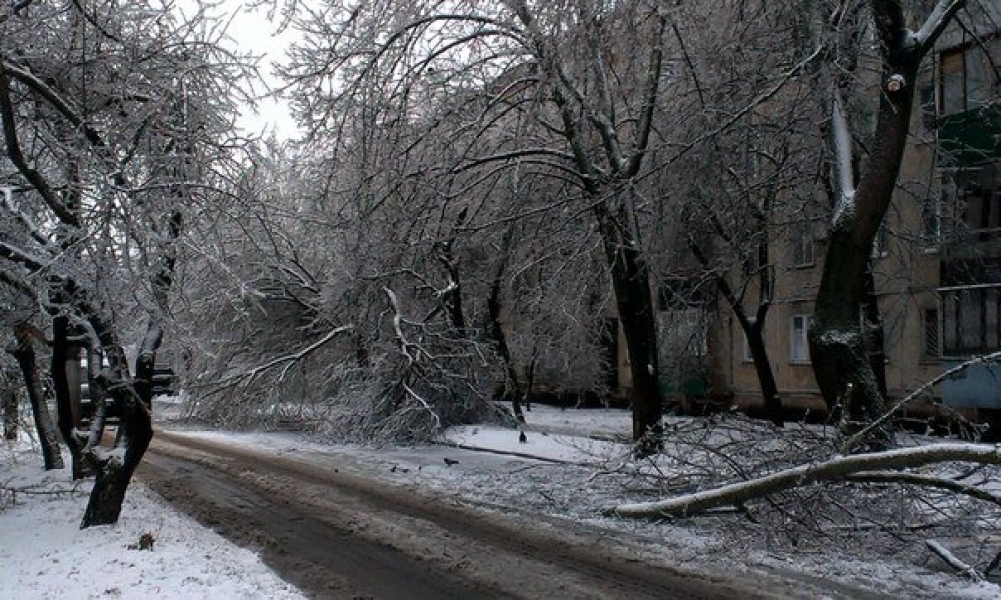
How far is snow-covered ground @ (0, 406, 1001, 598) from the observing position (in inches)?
301

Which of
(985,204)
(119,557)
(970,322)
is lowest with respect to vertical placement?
(119,557)

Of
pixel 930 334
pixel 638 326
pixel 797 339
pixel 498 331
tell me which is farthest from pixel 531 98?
pixel 797 339

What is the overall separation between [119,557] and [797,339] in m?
24.0

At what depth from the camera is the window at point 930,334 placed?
75.7 feet

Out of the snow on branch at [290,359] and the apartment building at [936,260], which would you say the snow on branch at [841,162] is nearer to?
the apartment building at [936,260]

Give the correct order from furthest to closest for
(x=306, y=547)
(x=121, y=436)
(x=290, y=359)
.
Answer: (x=290, y=359) → (x=121, y=436) → (x=306, y=547)

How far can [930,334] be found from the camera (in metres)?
23.3

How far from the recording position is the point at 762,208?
14750mm

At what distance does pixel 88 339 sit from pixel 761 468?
8.23 meters

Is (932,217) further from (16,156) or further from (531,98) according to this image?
(16,156)

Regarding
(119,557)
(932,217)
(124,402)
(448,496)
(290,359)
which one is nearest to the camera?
(119,557)

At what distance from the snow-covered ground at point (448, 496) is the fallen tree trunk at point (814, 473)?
0.36 metres

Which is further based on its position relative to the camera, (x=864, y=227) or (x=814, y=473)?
(x=864, y=227)

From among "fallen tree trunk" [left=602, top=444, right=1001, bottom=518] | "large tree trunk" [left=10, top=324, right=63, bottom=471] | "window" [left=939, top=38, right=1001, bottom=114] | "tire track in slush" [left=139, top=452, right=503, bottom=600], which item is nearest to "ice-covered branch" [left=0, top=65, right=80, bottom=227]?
"tire track in slush" [left=139, top=452, right=503, bottom=600]
